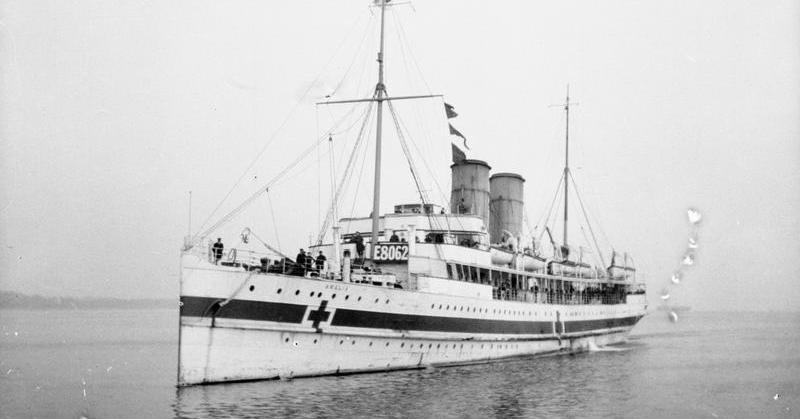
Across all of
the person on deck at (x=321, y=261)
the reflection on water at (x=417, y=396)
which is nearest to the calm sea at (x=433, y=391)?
the reflection on water at (x=417, y=396)

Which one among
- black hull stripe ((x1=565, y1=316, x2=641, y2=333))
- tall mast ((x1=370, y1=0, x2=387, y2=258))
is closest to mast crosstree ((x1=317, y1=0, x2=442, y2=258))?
tall mast ((x1=370, y1=0, x2=387, y2=258))

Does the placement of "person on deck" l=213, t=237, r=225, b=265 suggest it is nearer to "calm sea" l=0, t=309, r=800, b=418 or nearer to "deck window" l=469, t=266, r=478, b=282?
"calm sea" l=0, t=309, r=800, b=418

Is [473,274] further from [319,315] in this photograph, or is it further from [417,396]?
[417,396]

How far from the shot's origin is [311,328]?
59.2 feet

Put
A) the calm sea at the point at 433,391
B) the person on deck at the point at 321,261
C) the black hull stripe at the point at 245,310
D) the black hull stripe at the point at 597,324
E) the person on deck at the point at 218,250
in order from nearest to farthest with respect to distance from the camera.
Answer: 1. the calm sea at the point at 433,391
2. the black hull stripe at the point at 245,310
3. the person on deck at the point at 218,250
4. the person on deck at the point at 321,261
5. the black hull stripe at the point at 597,324

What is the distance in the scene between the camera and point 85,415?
1494 centimetres

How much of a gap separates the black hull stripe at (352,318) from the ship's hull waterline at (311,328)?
26 mm

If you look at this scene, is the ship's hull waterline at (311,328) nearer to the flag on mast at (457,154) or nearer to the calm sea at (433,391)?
the calm sea at (433,391)

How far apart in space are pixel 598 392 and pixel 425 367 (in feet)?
18.2

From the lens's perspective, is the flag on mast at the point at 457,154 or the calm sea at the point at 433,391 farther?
the flag on mast at the point at 457,154

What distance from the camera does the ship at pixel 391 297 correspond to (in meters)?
16.8

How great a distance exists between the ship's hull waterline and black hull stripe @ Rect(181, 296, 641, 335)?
26 millimetres

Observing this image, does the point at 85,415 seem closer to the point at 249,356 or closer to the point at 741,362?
the point at 249,356

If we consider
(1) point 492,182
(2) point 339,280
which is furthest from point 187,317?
(1) point 492,182
